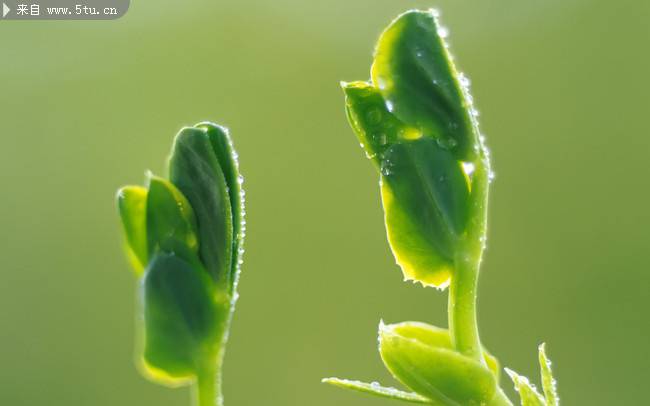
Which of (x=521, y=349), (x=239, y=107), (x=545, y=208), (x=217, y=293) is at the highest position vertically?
(x=239, y=107)

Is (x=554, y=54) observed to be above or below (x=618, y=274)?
above

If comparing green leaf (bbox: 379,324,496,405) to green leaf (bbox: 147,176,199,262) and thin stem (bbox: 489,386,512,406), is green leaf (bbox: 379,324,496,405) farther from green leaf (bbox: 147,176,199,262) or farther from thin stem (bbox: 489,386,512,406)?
green leaf (bbox: 147,176,199,262)

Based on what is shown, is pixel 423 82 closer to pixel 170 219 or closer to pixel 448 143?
pixel 448 143

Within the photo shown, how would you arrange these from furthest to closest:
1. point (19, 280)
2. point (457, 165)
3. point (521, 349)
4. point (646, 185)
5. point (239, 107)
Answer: point (239, 107) → point (19, 280) → point (646, 185) → point (521, 349) → point (457, 165)

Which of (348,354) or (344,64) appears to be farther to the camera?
(344,64)

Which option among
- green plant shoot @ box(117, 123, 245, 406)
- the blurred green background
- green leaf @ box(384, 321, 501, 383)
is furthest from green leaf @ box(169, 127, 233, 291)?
the blurred green background

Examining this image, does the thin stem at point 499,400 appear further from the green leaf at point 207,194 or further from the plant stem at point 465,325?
the green leaf at point 207,194

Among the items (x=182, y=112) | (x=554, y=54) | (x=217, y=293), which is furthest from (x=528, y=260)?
(x=217, y=293)

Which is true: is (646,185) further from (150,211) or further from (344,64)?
(150,211)
